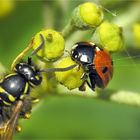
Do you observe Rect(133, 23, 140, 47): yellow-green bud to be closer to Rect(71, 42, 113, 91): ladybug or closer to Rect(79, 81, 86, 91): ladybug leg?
Rect(71, 42, 113, 91): ladybug

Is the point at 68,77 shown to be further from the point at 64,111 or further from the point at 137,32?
the point at 64,111

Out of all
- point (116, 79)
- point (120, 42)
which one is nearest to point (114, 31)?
point (120, 42)

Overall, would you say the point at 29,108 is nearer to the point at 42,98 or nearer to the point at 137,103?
the point at 42,98

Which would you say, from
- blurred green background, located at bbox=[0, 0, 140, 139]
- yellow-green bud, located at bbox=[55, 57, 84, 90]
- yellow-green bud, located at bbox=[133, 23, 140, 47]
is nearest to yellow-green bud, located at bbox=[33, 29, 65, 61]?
yellow-green bud, located at bbox=[55, 57, 84, 90]

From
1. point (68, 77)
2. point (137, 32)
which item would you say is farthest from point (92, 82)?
point (137, 32)

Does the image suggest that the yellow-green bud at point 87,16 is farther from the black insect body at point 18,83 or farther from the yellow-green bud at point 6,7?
the yellow-green bud at point 6,7

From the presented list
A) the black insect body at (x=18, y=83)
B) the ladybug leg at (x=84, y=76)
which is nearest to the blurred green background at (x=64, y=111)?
the black insect body at (x=18, y=83)
